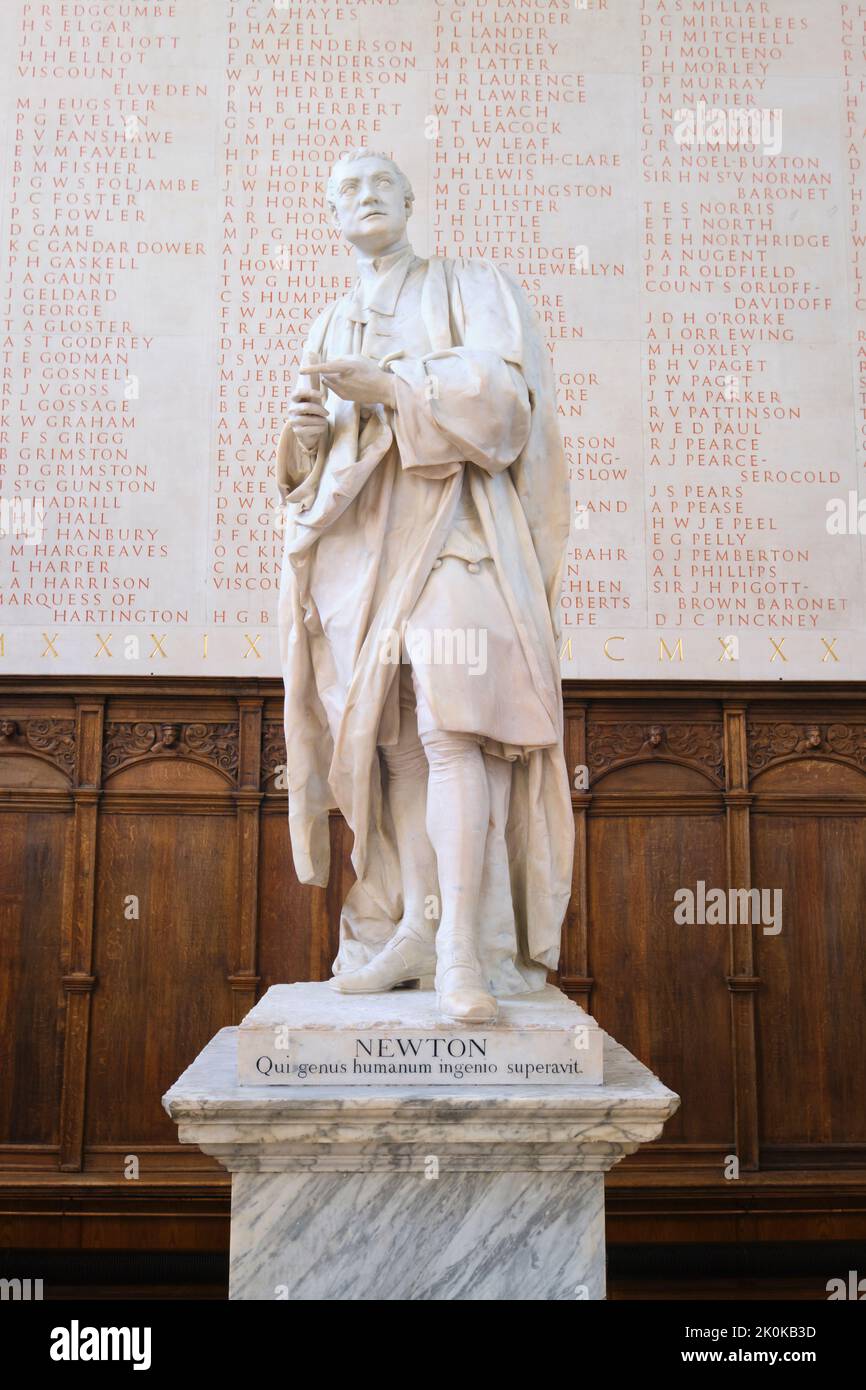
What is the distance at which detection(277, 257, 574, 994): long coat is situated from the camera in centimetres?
282

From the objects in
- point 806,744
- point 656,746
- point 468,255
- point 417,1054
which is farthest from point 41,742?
point 417,1054

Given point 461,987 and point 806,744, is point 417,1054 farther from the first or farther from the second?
point 806,744

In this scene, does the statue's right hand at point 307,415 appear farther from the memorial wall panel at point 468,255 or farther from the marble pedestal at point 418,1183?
the memorial wall panel at point 468,255

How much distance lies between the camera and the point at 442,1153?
93.6 inches

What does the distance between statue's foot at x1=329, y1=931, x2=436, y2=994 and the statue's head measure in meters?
1.67

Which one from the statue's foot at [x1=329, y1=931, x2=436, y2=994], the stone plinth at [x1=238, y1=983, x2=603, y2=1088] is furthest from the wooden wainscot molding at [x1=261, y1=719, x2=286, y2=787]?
the stone plinth at [x1=238, y1=983, x2=603, y2=1088]

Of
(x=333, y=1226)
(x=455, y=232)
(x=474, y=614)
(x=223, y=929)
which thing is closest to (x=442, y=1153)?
(x=333, y=1226)

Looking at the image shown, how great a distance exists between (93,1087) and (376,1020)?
3.11 m

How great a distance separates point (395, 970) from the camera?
9.43 ft

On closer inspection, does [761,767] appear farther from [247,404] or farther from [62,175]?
[62,175]

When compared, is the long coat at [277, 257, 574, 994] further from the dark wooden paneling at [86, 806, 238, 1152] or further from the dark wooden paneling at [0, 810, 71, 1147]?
the dark wooden paneling at [0, 810, 71, 1147]

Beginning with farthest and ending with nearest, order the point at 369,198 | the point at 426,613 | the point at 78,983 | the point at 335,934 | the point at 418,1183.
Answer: the point at 335,934 < the point at 78,983 < the point at 369,198 < the point at 426,613 < the point at 418,1183

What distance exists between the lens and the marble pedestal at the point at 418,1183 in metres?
2.33

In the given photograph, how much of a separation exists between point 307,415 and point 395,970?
1260mm
